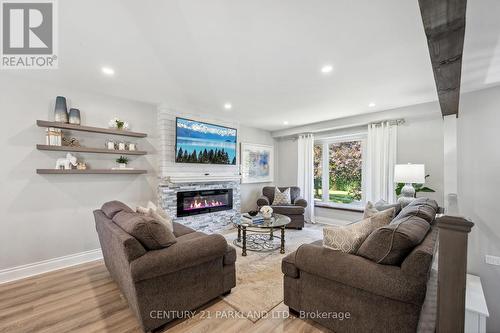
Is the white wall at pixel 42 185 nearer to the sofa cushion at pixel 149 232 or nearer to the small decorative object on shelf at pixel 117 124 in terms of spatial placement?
the small decorative object on shelf at pixel 117 124

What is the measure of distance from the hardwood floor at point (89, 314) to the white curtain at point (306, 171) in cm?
356

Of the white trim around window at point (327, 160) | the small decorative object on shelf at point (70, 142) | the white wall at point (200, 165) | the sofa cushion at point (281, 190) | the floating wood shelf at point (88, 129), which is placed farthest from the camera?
the sofa cushion at point (281, 190)

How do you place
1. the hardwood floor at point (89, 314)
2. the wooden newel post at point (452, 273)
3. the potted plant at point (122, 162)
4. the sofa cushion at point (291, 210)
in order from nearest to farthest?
the wooden newel post at point (452, 273) < the hardwood floor at point (89, 314) < the potted plant at point (122, 162) < the sofa cushion at point (291, 210)

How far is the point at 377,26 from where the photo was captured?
176 centimetres

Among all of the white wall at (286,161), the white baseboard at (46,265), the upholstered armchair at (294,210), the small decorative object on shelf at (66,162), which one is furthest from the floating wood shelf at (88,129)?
the white wall at (286,161)

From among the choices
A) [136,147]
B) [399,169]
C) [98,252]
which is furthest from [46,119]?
[399,169]

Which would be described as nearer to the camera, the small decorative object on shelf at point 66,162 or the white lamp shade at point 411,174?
the small decorative object on shelf at point 66,162

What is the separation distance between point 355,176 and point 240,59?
4.00 metres

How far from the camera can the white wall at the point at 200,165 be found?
381 cm

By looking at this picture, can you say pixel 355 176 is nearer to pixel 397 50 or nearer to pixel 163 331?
pixel 397 50

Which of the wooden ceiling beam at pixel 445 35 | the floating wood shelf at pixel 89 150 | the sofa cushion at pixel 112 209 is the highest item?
the wooden ceiling beam at pixel 445 35

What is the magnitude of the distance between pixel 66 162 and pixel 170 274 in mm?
2447

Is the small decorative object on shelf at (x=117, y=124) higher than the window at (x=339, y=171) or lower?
higher

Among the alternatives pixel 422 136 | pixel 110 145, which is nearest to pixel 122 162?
pixel 110 145
